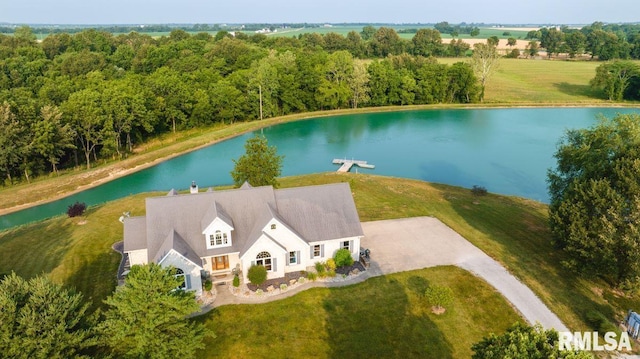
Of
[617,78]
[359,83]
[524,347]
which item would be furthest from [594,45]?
[524,347]

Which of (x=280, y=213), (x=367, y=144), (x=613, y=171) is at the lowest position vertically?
(x=367, y=144)

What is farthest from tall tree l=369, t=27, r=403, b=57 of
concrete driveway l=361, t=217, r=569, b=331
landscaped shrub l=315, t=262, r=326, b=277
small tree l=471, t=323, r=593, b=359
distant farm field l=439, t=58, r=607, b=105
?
small tree l=471, t=323, r=593, b=359

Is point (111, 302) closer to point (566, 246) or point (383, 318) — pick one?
point (383, 318)

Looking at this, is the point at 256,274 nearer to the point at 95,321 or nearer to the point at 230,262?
the point at 230,262

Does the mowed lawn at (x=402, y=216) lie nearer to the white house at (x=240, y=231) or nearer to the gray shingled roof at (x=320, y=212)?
the white house at (x=240, y=231)

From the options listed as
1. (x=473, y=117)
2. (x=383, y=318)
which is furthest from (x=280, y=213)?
(x=473, y=117)
